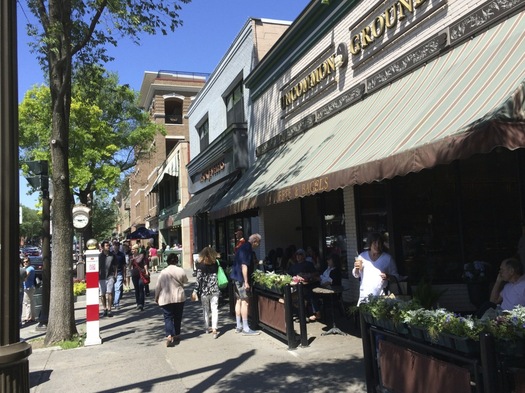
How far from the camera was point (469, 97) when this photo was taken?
538 cm

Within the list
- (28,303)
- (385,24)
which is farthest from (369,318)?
(28,303)

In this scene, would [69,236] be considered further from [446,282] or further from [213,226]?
[213,226]

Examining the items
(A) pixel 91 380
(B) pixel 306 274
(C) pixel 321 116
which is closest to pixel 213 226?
(C) pixel 321 116

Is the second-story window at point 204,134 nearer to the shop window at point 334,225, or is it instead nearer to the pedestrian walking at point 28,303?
the pedestrian walking at point 28,303

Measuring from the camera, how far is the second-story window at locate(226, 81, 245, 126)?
1725cm

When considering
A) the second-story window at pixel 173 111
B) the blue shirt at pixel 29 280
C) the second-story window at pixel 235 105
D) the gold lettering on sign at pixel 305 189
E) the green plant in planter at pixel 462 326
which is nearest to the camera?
the green plant in planter at pixel 462 326

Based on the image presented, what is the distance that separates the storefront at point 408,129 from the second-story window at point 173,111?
29.2 meters

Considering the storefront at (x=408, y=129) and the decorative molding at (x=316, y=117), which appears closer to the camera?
the storefront at (x=408, y=129)

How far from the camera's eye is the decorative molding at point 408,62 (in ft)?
24.0

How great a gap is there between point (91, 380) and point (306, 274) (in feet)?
12.7

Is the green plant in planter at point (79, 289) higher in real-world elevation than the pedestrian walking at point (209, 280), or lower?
lower

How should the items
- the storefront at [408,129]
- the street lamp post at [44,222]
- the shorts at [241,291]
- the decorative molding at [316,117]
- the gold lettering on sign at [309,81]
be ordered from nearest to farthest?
the storefront at [408,129] → the shorts at [241,291] → the decorative molding at [316,117] → the street lamp post at [44,222] → the gold lettering on sign at [309,81]

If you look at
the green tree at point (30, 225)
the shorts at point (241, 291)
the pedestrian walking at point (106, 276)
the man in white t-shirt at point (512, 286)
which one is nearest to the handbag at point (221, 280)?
the shorts at point (241, 291)

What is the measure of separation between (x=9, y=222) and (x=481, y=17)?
616cm
